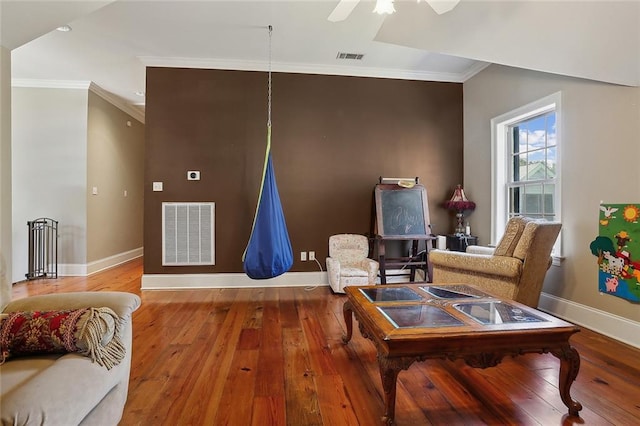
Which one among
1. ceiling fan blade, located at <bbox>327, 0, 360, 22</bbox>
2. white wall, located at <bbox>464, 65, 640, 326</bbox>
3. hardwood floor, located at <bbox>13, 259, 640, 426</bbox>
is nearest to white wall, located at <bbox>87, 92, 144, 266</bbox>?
hardwood floor, located at <bbox>13, 259, 640, 426</bbox>

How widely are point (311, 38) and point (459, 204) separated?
258 cm

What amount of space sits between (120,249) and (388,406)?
18.1 feet

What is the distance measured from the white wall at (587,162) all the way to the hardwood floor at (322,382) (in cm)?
45

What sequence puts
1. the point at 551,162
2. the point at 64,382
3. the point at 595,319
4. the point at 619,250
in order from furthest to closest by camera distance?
1. the point at 551,162
2. the point at 595,319
3. the point at 619,250
4. the point at 64,382

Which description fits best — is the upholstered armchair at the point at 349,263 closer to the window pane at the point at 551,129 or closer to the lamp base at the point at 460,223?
the lamp base at the point at 460,223

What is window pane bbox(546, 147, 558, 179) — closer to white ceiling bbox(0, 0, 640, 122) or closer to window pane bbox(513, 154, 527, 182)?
window pane bbox(513, 154, 527, 182)

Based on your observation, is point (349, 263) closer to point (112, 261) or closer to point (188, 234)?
point (188, 234)

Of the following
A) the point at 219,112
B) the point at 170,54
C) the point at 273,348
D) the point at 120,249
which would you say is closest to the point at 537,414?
the point at 273,348

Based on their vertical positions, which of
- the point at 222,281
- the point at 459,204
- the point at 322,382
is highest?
the point at 459,204

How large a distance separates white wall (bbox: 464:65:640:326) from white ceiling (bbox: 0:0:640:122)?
0.24 meters

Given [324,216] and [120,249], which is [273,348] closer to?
[324,216]

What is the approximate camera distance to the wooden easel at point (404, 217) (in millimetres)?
3797

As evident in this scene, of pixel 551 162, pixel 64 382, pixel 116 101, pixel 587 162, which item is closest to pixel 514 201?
pixel 551 162

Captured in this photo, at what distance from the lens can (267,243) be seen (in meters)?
3.19
